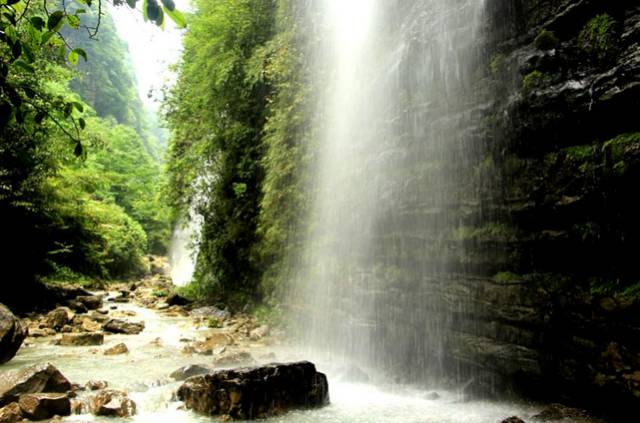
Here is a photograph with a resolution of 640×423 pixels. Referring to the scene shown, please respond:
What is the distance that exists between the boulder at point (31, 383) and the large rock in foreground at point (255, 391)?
142 centimetres

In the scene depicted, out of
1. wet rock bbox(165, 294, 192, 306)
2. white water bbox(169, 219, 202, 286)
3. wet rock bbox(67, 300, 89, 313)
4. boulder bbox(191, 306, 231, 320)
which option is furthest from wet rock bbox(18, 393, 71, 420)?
white water bbox(169, 219, 202, 286)

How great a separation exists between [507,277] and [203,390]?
12.9 ft

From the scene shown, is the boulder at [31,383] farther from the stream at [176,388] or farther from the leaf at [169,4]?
→ the leaf at [169,4]

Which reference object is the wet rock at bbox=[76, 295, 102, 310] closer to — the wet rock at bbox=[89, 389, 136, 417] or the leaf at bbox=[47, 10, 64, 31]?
the wet rock at bbox=[89, 389, 136, 417]

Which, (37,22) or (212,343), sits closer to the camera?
(37,22)

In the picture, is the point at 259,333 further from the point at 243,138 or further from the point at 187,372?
the point at 243,138

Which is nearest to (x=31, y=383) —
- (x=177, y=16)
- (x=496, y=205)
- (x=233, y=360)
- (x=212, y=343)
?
(x=233, y=360)

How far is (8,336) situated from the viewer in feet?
22.4

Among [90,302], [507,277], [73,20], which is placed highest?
[73,20]

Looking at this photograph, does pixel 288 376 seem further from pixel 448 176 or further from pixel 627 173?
pixel 627 173

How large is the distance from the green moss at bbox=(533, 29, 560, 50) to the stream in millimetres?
4423

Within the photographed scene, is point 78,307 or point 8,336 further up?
point 8,336

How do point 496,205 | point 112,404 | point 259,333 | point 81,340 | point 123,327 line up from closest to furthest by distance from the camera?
point 112,404 → point 496,205 → point 81,340 → point 259,333 → point 123,327

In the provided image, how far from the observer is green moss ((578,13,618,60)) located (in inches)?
189
